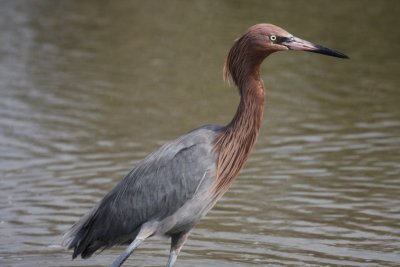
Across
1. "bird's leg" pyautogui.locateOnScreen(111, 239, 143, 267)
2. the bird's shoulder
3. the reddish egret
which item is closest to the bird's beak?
the reddish egret

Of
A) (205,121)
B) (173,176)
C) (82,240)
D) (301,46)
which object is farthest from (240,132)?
(205,121)

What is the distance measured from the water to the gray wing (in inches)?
20.0

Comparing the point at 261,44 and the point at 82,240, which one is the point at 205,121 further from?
the point at 261,44

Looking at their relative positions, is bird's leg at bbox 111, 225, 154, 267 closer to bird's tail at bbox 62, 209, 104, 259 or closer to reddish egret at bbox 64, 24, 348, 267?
reddish egret at bbox 64, 24, 348, 267

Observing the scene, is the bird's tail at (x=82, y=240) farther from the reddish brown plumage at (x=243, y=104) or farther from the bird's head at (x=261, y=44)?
the bird's head at (x=261, y=44)

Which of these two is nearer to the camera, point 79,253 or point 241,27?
point 79,253

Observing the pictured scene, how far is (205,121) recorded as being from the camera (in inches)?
515

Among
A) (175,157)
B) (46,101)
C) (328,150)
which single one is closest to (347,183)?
(328,150)

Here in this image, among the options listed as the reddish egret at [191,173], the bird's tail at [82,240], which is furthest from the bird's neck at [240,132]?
the bird's tail at [82,240]

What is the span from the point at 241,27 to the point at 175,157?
395 inches

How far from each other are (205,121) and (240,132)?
4893 millimetres

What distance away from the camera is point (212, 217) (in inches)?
398

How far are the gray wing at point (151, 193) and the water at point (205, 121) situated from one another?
1.66 ft

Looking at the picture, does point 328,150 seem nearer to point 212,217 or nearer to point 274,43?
point 212,217
